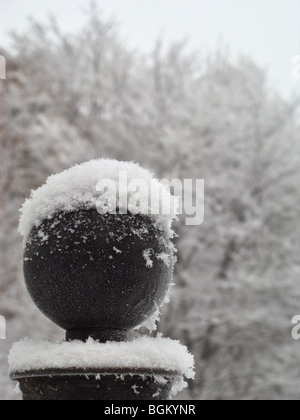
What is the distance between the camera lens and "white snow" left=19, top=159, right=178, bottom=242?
207 cm

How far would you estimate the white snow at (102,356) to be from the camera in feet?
6.23

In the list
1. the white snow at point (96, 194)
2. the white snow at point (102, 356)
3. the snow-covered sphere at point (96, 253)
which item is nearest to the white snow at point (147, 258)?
the snow-covered sphere at point (96, 253)

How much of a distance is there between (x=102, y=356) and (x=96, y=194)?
576 mm

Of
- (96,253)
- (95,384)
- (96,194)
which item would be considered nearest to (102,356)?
(95,384)

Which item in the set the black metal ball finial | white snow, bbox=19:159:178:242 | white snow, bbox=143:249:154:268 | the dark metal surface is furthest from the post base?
white snow, bbox=19:159:178:242

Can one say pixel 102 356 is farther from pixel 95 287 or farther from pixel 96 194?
pixel 96 194

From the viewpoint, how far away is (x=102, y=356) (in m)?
1.90

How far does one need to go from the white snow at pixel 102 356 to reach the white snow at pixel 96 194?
43cm

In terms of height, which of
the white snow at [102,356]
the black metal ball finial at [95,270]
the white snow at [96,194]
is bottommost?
the white snow at [102,356]

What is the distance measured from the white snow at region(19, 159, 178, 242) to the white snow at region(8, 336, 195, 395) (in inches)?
17.0

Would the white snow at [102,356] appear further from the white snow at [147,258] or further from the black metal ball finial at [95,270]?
the white snow at [147,258]

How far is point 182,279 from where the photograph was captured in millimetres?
10672

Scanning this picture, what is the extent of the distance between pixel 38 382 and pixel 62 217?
58 cm
